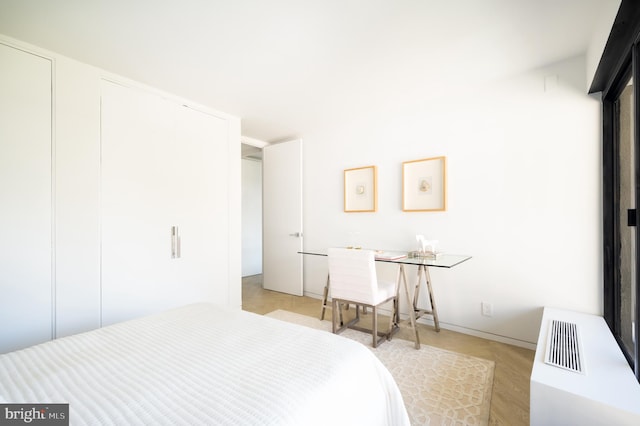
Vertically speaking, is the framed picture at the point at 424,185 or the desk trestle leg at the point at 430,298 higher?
the framed picture at the point at 424,185

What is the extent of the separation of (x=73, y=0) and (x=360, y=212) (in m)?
2.99

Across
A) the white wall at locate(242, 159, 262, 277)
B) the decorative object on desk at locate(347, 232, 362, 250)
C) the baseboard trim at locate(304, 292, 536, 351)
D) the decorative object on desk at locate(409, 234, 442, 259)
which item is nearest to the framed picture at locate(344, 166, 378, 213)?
the decorative object on desk at locate(347, 232, 362, 250)

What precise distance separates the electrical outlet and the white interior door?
232 cm

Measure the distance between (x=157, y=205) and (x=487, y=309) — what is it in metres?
3.35

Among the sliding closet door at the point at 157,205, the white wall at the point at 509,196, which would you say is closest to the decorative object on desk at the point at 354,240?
the white wall at the point at 509,196

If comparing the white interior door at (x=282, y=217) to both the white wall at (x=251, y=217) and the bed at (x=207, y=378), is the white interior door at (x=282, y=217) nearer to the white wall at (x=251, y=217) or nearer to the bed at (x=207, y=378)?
the white wall at (x=251, y=217)

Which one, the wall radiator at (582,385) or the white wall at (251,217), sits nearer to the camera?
the wall radiator at (582,385)

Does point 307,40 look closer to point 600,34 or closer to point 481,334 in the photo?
point 600,34

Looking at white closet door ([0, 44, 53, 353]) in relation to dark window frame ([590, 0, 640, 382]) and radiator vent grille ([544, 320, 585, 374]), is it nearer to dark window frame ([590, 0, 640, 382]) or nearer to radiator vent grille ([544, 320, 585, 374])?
radiator vent grille ([544, 320, 585, 374])

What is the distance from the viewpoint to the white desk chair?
2.44m

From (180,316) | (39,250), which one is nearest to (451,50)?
(180,316)

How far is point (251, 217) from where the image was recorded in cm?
575

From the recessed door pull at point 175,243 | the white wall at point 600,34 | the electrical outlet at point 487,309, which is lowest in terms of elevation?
the electrical outlet at point 487,309

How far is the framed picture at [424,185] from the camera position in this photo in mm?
2854
